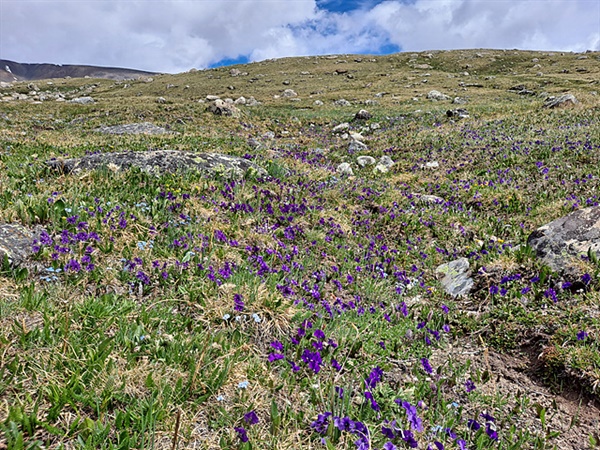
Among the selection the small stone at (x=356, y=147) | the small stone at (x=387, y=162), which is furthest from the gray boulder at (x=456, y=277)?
the small stone at (x=356, y=147)

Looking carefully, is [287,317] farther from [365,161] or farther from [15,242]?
[365,161]

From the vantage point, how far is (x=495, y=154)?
13.8m

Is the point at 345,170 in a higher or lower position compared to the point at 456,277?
higher

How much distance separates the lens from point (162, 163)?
8.78 meters

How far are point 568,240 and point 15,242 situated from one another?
8.20 meters

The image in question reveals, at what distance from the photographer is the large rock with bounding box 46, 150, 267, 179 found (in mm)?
8039

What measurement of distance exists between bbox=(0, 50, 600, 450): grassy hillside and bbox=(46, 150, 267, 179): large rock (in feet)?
1.32

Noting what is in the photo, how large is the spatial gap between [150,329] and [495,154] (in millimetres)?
14131

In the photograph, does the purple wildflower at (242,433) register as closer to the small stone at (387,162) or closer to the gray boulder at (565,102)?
the small stone at (387,162)

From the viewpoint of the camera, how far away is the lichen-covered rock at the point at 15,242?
4234 millimetres

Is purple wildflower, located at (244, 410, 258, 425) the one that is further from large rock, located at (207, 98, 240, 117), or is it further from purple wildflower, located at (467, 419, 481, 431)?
large rock, located at (207, 98, 240, 117)

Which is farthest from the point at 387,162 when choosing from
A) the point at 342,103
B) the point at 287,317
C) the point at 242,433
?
the point at 342,103

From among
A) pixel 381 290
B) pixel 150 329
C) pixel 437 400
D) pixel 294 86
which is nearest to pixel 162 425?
pixel 150 329

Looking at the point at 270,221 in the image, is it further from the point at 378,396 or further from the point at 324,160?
the point at 324,160
